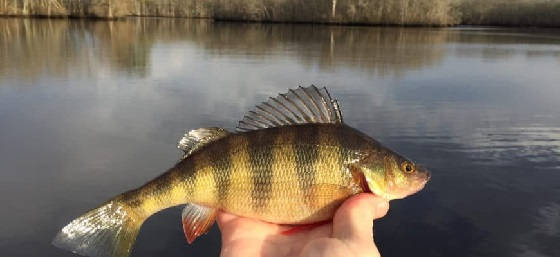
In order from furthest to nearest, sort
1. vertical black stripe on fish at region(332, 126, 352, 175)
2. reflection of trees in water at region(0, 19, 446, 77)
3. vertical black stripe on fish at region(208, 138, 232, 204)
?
reflection of trees in water at region(0, 19, 446, 77) < vertical black stripe on fish at region(208, 138, 232, 204) < vertical black stripe on fish at region(332, 126, 352, 175)

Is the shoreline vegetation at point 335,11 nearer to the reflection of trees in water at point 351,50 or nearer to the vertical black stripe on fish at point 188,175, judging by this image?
the reflection of trees in water at point 351,50

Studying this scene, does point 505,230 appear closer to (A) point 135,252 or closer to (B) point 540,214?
(B) point 540,214

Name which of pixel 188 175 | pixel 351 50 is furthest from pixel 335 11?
pixel 188 175

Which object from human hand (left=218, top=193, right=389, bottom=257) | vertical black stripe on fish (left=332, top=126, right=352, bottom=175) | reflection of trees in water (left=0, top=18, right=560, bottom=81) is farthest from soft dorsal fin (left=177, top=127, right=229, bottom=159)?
reflection of trees in water (left=0, top=18, right=560, bottom=81)

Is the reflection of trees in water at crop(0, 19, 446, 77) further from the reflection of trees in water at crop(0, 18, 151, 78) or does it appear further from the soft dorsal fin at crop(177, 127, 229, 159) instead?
the soft dorsal fin at crop(177, 127, 229, 159)

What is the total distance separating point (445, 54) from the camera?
75.7 ft

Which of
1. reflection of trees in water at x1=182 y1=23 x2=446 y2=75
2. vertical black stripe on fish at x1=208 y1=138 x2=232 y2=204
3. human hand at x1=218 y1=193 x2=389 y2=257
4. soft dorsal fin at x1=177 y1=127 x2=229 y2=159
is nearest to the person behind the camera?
human hand at x1=218 y1=193 x2=389 y2=257

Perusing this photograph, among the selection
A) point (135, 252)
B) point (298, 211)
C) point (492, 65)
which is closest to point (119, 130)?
point (135, 252)

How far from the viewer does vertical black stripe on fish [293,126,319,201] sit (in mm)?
2598

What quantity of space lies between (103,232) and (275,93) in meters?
9.64

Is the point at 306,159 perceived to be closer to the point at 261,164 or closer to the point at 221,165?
the point at 261,164

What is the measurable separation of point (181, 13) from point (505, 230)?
50.9 meters

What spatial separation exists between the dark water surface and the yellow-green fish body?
130 inches

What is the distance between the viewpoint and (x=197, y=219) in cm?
293
